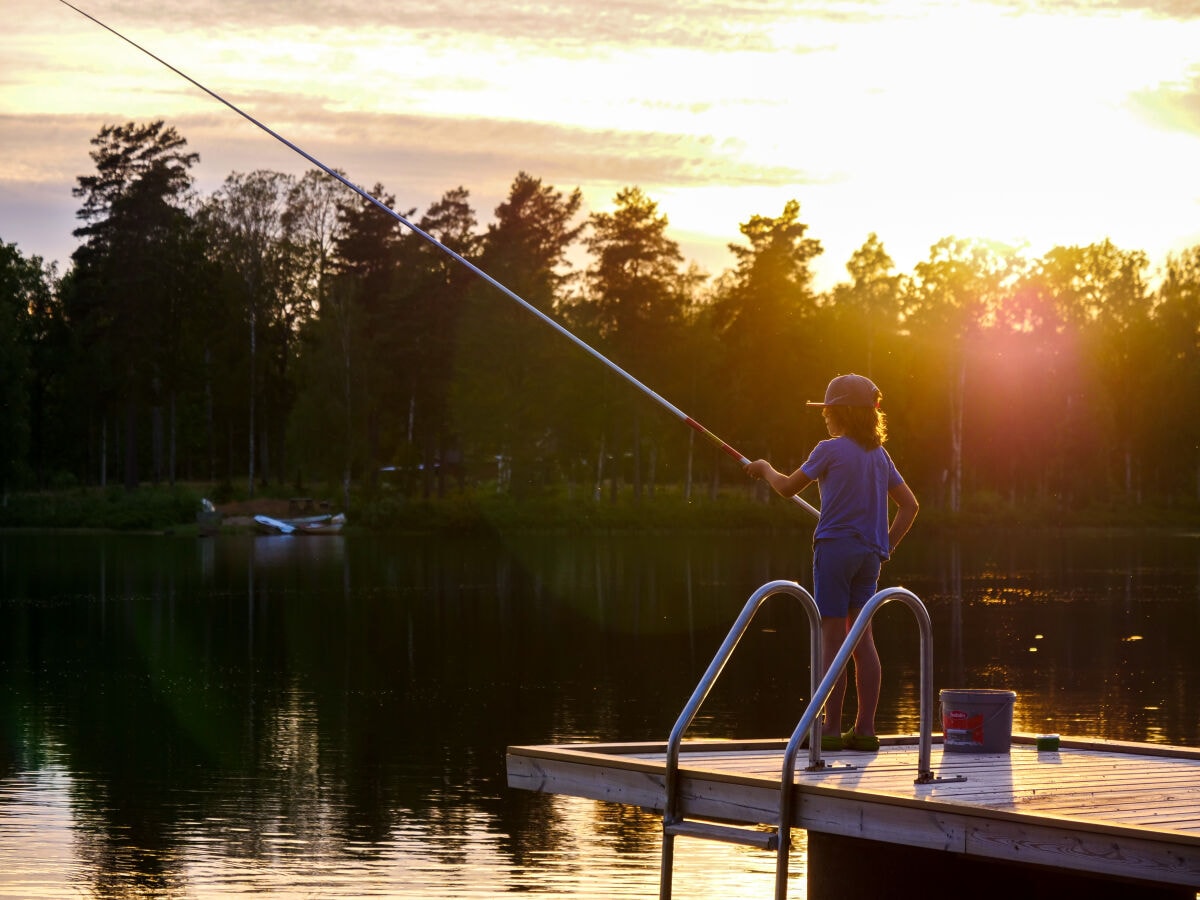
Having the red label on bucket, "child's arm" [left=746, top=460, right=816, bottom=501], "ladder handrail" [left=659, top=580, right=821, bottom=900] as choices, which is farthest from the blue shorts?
the red label on bucket

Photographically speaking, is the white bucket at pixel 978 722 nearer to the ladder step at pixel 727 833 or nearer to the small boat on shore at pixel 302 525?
the ladder step at pixel 727 833

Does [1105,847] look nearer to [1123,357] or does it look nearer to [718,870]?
[718,870]

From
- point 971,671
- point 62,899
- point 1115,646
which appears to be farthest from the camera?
point 1115,646

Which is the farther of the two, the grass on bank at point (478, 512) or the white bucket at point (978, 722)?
the grass on bank at point (478, 512)

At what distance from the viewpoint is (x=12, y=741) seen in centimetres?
1706

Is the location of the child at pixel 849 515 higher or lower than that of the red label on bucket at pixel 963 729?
higher

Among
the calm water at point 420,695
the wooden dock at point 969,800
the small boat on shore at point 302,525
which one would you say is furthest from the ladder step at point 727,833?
the small boat on shore at point 302,525

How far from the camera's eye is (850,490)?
322 inches

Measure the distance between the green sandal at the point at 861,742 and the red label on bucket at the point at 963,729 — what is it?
34 cm

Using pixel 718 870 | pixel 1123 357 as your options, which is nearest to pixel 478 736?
pixel 718 870

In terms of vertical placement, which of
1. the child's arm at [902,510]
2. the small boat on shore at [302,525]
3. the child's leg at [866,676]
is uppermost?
the child's arm at [902,510]

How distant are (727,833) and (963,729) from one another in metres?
1.83

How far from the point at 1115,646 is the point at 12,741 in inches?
627

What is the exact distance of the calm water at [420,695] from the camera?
12.1 m
